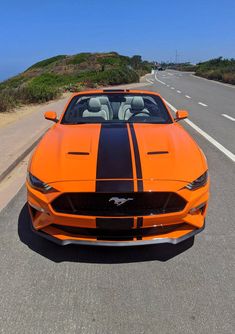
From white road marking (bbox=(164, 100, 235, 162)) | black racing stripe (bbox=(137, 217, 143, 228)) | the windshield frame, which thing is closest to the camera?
black racing stripe (bbox=(137, 217, 143, 228))

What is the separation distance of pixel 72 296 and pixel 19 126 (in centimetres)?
898

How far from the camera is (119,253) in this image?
3.69 m

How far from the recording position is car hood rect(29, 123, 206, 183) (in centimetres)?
350

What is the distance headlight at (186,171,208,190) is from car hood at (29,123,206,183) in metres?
0.05

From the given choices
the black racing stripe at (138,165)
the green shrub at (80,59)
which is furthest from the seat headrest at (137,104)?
the green shrub at (80,59)

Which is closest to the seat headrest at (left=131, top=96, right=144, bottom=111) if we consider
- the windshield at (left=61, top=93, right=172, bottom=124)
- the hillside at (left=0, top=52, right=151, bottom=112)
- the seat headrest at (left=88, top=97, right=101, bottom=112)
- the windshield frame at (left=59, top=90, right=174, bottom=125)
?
the windshield at (left=61, top=93, right=172, bottom=124)

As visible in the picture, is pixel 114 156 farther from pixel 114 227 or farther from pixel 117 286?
pixel 117 286

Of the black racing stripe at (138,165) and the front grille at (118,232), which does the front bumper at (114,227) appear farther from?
the black racing stripe at (138,165)

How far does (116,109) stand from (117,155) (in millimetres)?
2144

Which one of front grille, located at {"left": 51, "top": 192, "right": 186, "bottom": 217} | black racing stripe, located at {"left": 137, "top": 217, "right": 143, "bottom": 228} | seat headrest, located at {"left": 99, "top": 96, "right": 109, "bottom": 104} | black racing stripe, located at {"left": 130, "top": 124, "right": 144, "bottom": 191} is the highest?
seat headrest, located at {"left": 99, "top": 96, "right": 109, "bottom": 104}

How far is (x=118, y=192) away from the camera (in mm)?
3285

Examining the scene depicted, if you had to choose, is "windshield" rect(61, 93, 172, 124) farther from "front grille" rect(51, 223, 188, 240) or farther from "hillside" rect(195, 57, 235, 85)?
"hillside" rect(195, 57, 235, 85)

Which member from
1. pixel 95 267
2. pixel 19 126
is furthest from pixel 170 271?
pixel 19 126

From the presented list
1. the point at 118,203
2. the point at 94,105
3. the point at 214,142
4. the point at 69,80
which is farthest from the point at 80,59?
the point at 118,203
